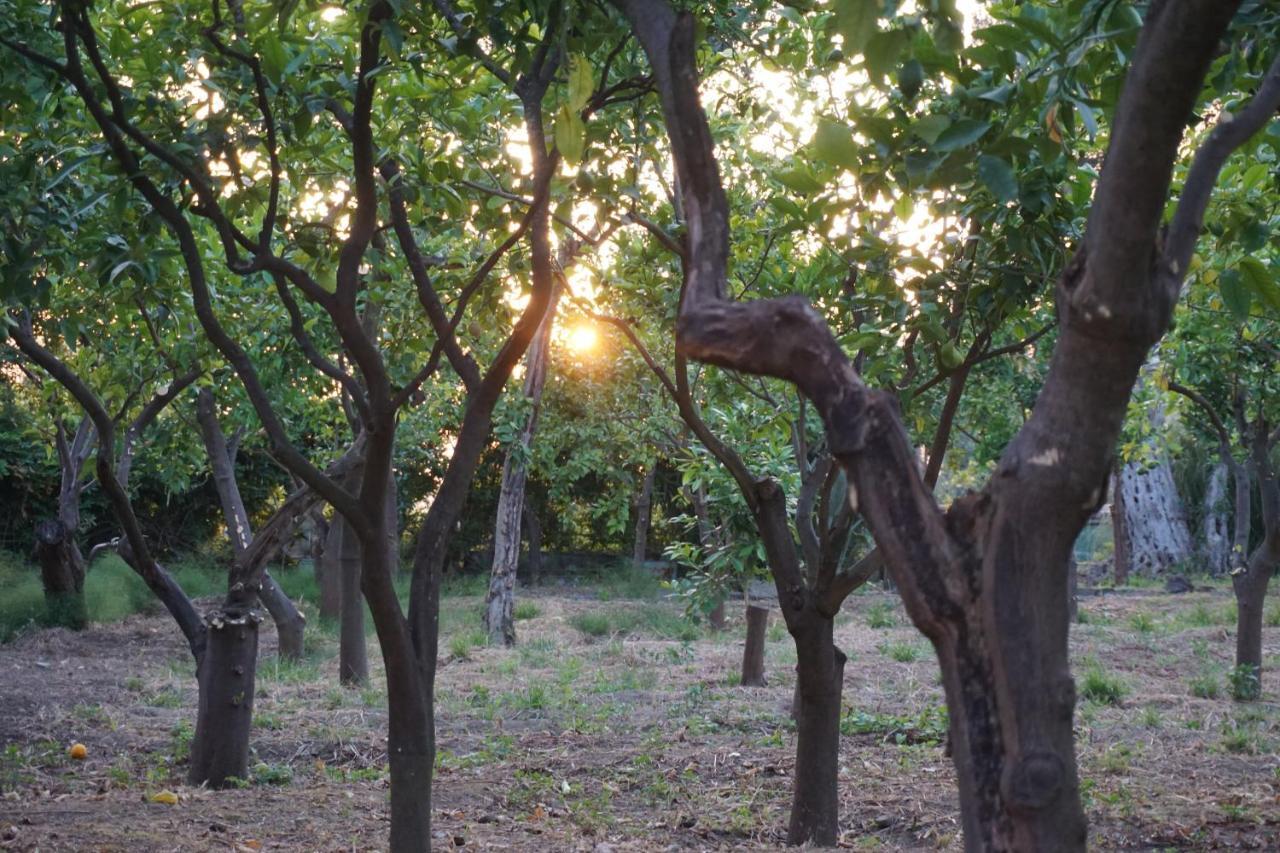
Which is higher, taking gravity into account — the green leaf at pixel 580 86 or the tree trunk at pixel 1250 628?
the green leaf at pixel 580 86

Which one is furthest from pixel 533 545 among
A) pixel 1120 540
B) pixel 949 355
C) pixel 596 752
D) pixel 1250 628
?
pixel 949 355

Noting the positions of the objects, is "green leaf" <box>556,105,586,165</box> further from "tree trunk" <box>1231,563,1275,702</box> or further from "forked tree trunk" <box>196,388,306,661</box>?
"forked tree trunk" <box>196,388,306,661</box>

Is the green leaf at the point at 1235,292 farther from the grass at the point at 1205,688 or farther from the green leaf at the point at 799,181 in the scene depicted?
the grass at the point at 1205,688

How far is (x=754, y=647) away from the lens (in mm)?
9680

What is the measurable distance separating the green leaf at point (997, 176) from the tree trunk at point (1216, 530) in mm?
21669

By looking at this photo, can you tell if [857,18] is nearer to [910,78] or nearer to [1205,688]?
[910,78]

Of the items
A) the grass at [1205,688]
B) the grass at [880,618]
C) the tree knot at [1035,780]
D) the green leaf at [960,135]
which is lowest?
the grass at [1205,688]

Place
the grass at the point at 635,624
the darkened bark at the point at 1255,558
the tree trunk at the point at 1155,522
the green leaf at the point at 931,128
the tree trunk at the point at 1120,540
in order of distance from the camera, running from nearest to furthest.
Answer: the green leaf at the point at 931,128
the darkened bark at the point at 1255,558
the grass at the point at 635,624
the tree trunk at the point at 1120,540
the tree trunk at the point at 1155,522

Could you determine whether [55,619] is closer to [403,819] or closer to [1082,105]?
[403,819]

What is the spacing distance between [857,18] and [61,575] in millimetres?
13532

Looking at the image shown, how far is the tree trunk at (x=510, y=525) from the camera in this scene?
1278 cm

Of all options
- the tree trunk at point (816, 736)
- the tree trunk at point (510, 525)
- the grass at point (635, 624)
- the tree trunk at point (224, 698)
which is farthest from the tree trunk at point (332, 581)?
the tree trunk at point (816, 736)

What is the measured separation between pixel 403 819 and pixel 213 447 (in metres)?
7.59

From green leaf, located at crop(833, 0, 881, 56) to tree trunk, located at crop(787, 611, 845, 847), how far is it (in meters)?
3.01
